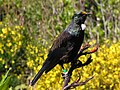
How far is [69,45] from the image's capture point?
278cm

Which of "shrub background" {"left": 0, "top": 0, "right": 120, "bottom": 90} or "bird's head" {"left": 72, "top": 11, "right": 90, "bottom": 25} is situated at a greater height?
"shrub background" {"left": 0, "top": 0, "right": 120, "bottom": 90}

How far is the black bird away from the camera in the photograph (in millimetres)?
2704

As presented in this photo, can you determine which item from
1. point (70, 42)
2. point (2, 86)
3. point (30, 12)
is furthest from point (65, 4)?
point (2, 86)

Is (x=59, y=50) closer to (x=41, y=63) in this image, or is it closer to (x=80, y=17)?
(x=80, y=17)

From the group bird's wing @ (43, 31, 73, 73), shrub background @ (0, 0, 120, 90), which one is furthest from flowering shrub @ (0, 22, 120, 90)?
bird's wing @ (43, 31, 73, 73)

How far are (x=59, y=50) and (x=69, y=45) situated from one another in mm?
104

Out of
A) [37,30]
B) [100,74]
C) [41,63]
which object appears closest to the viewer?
[100,74]

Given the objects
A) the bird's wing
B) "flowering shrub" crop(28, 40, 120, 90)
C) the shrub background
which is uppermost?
the shrub background

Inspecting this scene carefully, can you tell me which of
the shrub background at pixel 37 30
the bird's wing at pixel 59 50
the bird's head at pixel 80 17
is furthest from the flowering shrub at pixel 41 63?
the bird's head at pixel 80 17

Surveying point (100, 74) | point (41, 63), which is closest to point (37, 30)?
point (41, 63)

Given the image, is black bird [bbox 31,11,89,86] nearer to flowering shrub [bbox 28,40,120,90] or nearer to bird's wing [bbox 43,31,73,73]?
bird's wing [bbox 43,31,73,73]

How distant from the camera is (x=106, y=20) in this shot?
25.2 ft

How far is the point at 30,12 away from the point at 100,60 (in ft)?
12.2

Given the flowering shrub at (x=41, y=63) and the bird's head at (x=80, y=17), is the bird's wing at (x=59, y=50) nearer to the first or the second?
the bird's head at (x=80, y=17)
